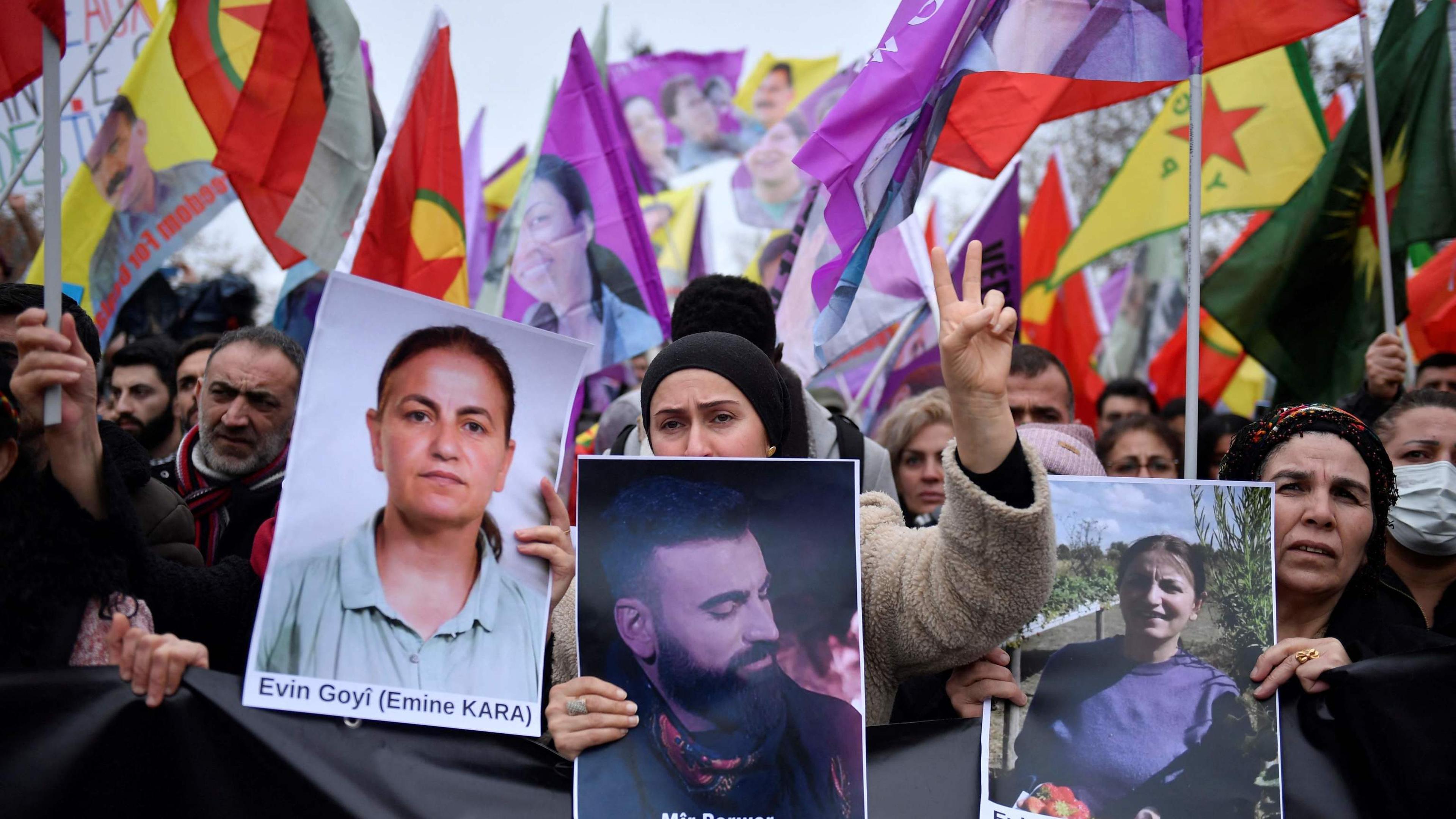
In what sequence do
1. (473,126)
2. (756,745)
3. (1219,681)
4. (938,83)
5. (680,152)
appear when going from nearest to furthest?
(756,745) → (1219,681) → (938,83) → (473,126) → (680,152)

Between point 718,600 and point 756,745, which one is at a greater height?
point 718,600

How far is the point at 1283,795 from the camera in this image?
2.14 metres

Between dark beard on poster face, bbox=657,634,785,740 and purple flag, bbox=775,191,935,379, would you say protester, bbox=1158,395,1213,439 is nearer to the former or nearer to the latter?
purple flag, bbox=775,191,935,379

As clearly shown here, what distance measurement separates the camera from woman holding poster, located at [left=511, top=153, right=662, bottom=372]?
5230 mm

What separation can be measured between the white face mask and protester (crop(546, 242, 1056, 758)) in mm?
1663

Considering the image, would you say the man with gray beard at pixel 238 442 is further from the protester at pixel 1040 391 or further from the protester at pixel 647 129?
the protester at pixel 647 129

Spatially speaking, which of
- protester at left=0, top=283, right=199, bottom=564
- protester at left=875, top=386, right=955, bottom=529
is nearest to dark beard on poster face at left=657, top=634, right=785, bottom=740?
protester at left=0, top=283, right=199, bottom=564

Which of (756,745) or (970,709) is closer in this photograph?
(756,745)

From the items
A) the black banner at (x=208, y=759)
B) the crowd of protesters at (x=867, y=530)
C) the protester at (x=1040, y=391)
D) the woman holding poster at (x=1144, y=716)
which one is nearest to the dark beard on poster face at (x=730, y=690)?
the crowd of protesters at (x=867, y=530)

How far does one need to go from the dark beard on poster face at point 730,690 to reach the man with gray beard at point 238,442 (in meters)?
1.66

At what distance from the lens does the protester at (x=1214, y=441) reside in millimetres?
4984

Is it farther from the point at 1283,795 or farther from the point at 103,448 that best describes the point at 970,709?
the point at 103,448

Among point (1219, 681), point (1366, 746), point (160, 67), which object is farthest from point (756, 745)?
point (160, 67)

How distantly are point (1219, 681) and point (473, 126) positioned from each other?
7056 millimetres
